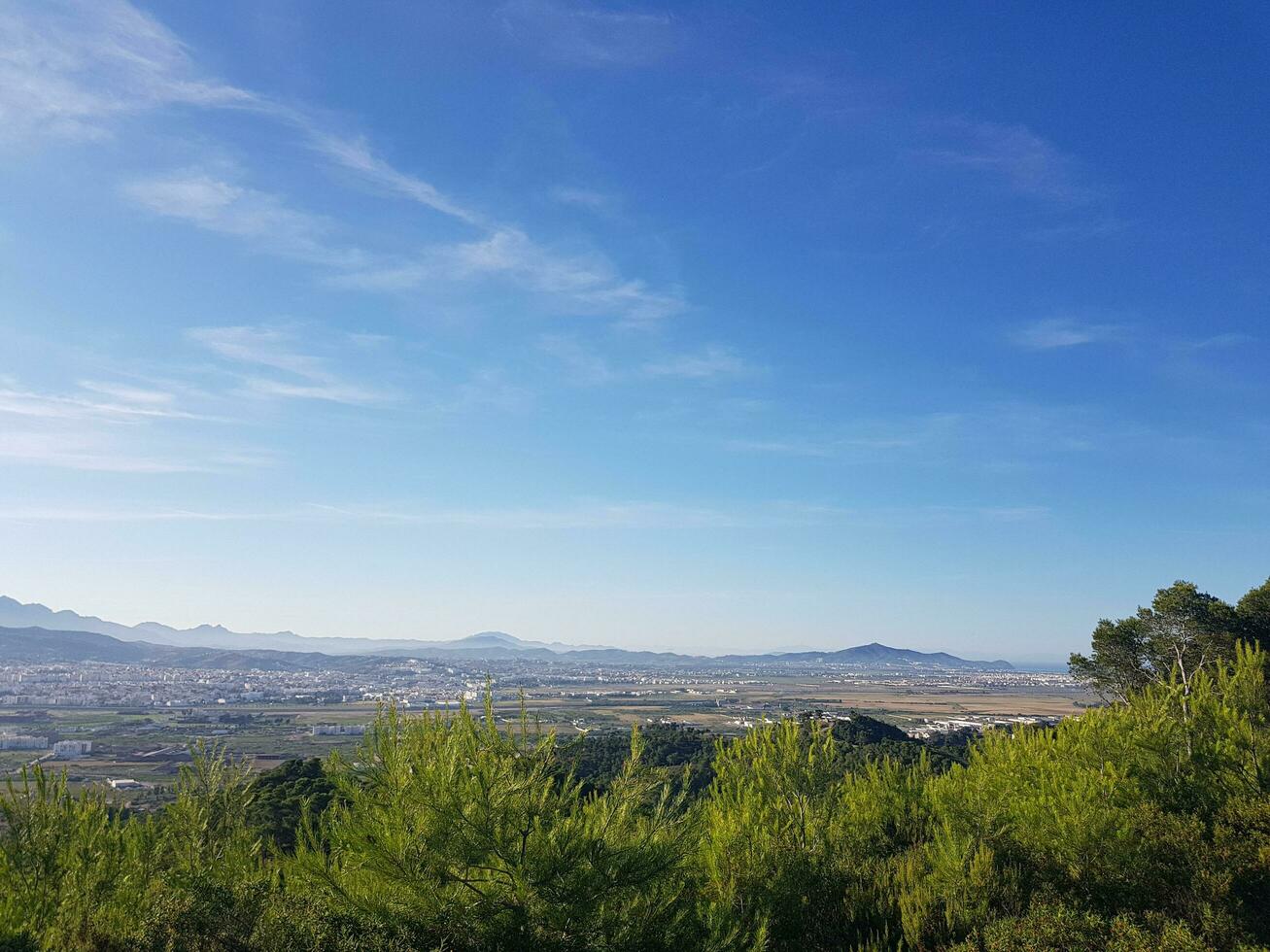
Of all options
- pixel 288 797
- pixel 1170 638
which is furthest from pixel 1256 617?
pixel 288 797

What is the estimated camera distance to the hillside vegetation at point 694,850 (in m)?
10.0

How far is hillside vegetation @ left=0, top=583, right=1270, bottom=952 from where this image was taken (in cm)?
1005

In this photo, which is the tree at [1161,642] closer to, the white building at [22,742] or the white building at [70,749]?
the white building at [70,749]

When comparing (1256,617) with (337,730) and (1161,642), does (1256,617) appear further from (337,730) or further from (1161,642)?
(337,730)

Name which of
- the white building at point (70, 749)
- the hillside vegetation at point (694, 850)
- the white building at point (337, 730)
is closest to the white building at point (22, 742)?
the white building at point (70, 749)

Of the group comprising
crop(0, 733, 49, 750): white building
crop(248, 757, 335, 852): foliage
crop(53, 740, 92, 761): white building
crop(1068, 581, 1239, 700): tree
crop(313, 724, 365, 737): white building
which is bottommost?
crop(313, 724, 365, 737): white building

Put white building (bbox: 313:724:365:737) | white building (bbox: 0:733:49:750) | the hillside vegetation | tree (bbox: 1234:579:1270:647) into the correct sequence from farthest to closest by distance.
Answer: white building (bbox: 313:724:365:737)
white building (bbox: 0:733:49:750)
tree (bbox: 1234:579:1270:647)
the hillside vegetation

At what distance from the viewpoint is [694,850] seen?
13055mm

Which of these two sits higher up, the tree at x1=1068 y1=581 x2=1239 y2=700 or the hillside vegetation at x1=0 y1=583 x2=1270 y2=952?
the tree at x1=1068 y1=581 x2=1239 y2=700

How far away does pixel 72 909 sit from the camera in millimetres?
9727

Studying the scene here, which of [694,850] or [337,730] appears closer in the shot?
[694,850]

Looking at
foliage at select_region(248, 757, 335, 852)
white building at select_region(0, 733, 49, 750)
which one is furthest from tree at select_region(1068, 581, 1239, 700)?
white building at select_region(0, 733, 49, 750)

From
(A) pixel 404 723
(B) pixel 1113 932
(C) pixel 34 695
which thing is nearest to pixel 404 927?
(A) pixel 404 723

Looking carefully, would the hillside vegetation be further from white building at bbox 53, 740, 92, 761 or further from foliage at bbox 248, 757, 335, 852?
white building at bbox 53, 740, 92, 761
